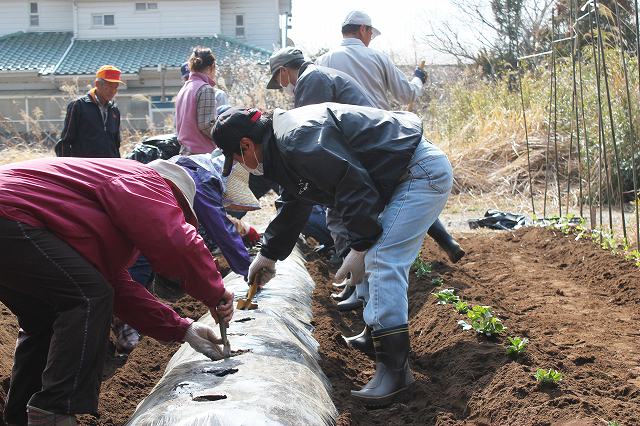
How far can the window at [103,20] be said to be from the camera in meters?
27.7

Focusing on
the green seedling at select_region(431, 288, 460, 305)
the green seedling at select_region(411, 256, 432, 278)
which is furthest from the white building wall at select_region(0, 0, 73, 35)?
the green seedling at select_region(431, 288, 460, 305)

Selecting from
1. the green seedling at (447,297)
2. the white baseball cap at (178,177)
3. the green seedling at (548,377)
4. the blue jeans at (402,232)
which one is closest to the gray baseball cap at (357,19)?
the green seedling at (447,297)

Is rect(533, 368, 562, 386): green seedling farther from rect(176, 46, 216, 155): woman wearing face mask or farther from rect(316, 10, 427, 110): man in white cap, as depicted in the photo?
rect(176, 46, 216, 155): woman wearing face mask

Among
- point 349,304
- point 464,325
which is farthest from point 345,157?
point 349,304

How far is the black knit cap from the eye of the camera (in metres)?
3.70

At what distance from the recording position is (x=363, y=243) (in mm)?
3793

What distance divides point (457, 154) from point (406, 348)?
957cm

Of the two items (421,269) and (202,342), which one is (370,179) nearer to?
(202,342)

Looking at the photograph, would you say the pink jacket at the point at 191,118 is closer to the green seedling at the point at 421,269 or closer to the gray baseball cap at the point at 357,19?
the gray baseball cap at the point at 357,19

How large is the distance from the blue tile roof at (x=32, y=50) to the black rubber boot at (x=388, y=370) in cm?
2294

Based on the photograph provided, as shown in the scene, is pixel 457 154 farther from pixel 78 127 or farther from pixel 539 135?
pixel 78 127

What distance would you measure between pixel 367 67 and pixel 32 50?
75.8ft

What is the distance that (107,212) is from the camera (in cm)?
308

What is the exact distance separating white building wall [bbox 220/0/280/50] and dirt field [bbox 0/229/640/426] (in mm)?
21936
